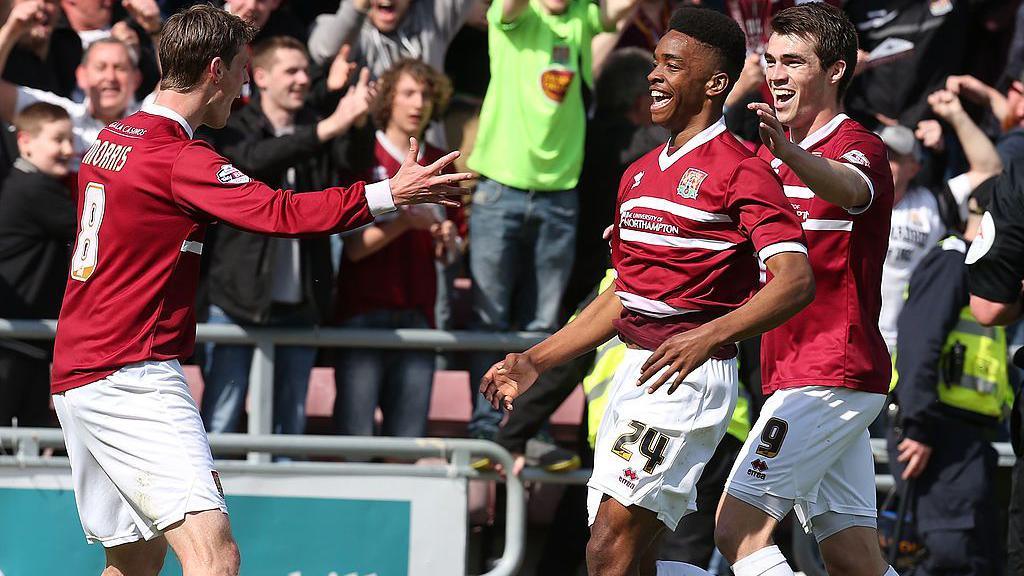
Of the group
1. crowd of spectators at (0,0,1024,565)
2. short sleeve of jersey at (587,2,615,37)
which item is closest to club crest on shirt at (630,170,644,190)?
crowd of spectators at (0,0,1024,565)

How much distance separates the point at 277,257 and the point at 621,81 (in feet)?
7.37

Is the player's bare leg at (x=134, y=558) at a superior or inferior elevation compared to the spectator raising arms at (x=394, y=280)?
inferior

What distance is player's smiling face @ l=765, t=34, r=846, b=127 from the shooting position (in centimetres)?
568

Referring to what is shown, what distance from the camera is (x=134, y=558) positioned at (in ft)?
18.2

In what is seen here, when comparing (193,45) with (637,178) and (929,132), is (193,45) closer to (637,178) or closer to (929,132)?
(637,178)

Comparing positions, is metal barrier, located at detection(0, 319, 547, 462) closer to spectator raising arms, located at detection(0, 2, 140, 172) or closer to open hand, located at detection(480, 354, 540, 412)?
spectator raising arms, located at detection(0, 2, 140, 172)

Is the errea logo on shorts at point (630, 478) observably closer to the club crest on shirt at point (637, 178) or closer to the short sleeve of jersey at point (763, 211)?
the short sleeve of jersey at point (763, 211)

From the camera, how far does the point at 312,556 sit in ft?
23.6

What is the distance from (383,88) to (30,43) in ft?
6.87

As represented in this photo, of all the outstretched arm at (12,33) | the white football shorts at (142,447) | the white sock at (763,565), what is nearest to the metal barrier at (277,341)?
the outstretched arm at (12,33)

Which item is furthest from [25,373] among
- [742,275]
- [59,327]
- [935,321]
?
[935,321]

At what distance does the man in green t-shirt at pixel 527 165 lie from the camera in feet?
26.1

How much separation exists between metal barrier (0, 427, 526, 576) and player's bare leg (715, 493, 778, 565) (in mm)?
1851

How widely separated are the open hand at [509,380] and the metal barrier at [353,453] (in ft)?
5.71
